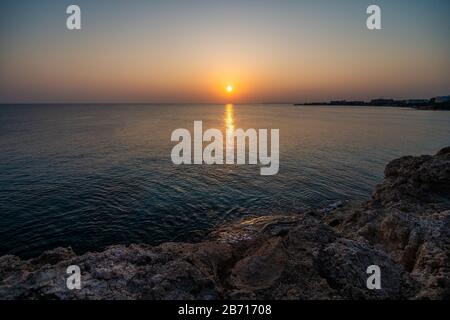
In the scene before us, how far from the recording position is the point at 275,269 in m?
9.82

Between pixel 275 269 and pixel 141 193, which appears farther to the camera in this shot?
pixel 141 193

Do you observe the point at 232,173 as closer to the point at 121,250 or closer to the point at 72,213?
the point at 72,213

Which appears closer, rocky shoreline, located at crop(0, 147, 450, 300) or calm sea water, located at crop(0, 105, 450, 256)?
rocky shoreline, located at crop(0, 147, 450, 300)

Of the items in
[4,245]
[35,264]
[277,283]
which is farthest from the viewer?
[4,245]

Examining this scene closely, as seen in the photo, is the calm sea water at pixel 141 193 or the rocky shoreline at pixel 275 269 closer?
the rocky shoreline at pixel 275 269

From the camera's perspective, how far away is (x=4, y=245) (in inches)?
645

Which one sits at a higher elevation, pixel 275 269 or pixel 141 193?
pixel 275 269

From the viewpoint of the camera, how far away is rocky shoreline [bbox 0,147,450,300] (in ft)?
27.2

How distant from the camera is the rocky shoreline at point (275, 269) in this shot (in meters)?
8.29

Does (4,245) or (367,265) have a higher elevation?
(367,265)
